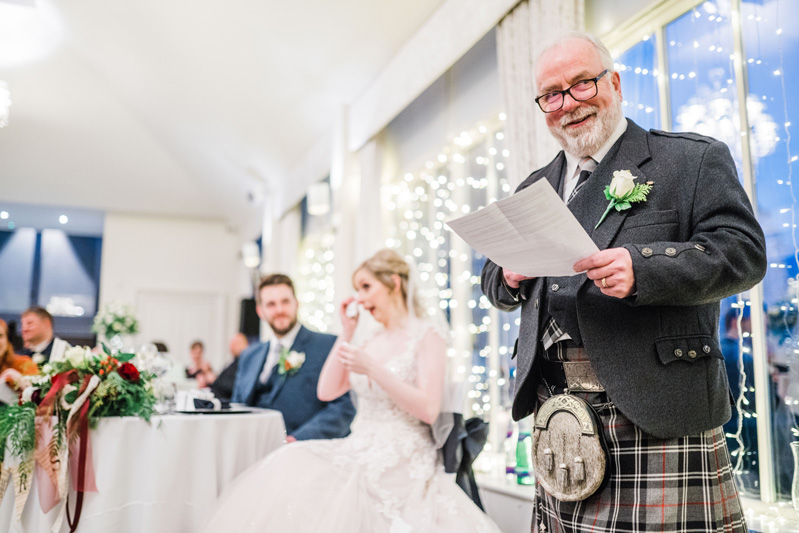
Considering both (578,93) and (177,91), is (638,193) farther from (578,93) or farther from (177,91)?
(177,91)

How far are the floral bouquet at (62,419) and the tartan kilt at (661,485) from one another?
1930mm

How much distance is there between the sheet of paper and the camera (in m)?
1.19

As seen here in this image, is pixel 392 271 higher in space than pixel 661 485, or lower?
higher

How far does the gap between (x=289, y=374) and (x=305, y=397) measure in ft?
0.54

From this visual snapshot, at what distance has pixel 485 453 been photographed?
438 centimetres

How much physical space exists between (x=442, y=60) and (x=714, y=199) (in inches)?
147

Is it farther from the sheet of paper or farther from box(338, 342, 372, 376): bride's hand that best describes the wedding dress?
the sheet of paper

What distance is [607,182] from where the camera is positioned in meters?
1.40

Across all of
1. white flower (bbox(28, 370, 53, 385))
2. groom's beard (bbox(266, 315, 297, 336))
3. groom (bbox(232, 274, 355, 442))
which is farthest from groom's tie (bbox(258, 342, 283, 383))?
white flower (bbox(28, 370, 53, 385))

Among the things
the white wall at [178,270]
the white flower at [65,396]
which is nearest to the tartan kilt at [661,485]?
the white flower at [65,396]

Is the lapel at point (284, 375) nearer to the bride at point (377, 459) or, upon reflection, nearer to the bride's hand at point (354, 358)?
the bride at point (377, 459)

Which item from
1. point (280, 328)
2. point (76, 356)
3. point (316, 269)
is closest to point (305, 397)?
point (280, 328)

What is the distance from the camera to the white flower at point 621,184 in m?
1.32

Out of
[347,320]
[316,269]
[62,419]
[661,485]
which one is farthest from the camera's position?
[316,269]
